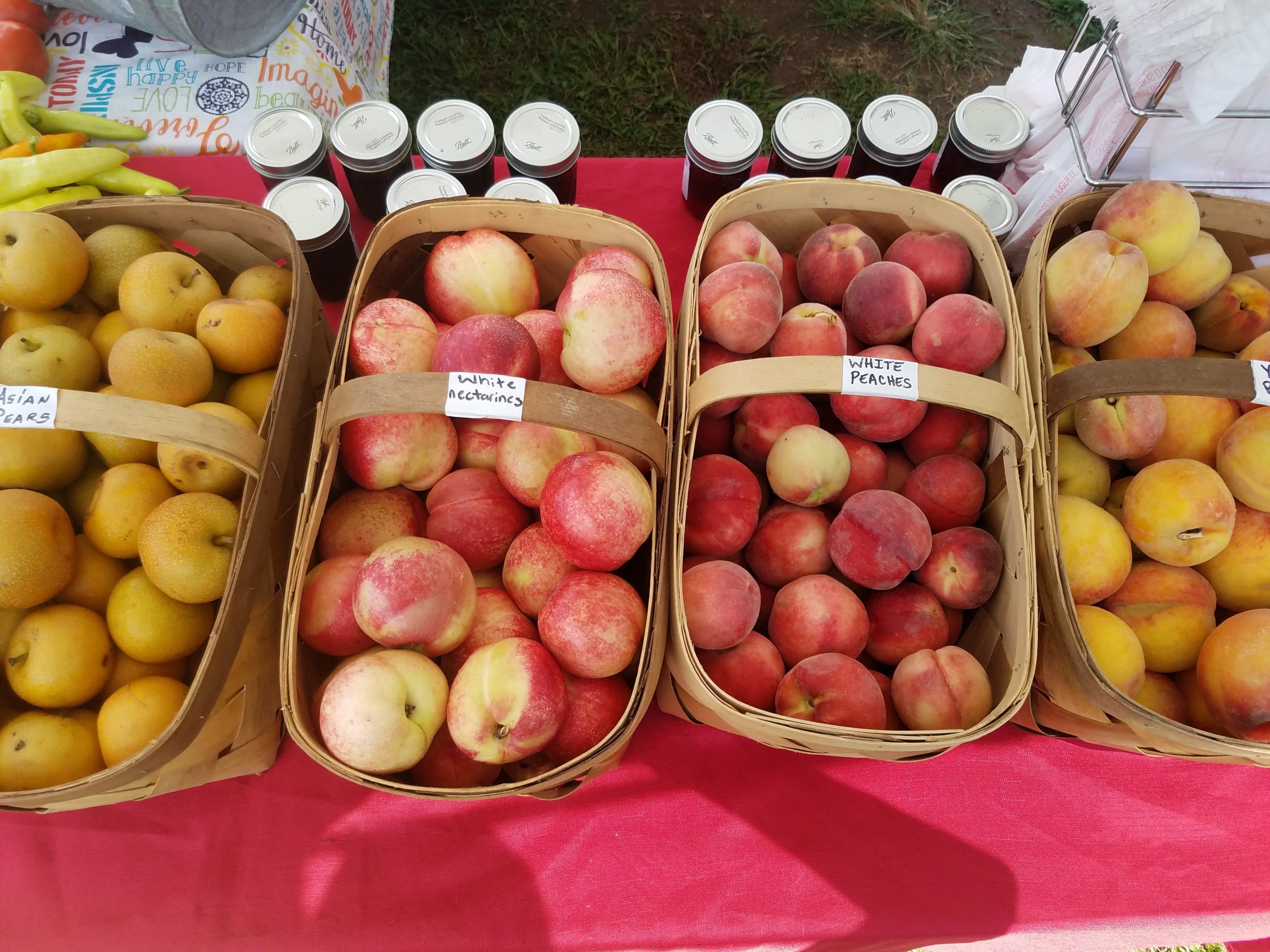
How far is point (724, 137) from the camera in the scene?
4.19 feet

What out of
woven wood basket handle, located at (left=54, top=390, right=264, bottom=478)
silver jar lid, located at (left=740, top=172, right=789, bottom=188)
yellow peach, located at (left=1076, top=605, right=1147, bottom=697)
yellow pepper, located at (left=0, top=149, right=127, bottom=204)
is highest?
yellow pepper, located at (left=0, top=149, right=127, bottom=204)

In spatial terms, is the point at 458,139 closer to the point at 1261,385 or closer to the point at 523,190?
the point at 523,190

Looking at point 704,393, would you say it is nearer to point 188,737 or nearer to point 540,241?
point 540,241

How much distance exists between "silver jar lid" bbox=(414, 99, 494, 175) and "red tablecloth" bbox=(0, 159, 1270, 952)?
0.97 m

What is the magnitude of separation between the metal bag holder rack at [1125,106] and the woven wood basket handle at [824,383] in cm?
51

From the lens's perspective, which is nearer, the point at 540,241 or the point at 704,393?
the point at 704,393

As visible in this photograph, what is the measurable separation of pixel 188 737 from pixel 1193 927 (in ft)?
3.88

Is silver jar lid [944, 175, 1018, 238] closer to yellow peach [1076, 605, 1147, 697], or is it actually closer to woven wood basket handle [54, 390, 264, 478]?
yellow peach [1076, 605, 1147, 697]

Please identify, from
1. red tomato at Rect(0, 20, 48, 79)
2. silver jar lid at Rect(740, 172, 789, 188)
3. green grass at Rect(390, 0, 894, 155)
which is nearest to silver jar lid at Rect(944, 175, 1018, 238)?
silver jar lid at Rect(740, 172, 789, 188)

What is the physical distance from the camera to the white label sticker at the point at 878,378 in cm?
82

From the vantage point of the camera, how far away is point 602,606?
2.63 feet

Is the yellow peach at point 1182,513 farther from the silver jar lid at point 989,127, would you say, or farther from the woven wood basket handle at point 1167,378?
the silver jar lid at point 989,127

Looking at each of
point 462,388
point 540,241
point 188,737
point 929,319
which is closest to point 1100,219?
point 929,319

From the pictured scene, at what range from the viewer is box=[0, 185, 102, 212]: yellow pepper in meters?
1.23
